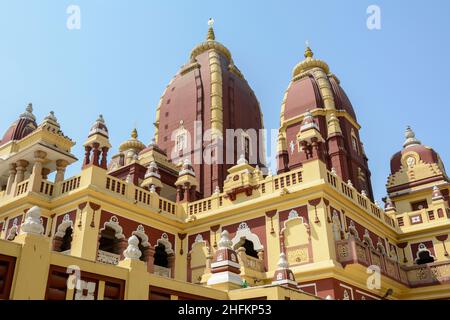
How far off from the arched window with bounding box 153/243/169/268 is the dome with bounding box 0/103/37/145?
860 centimetres

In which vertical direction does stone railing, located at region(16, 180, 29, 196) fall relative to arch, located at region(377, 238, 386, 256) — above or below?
above

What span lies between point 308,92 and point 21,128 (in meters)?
17.7

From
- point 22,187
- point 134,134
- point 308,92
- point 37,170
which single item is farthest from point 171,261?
point 134,134

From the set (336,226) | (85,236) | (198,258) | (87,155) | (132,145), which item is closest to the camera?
(85,236)

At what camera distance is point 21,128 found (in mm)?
23203

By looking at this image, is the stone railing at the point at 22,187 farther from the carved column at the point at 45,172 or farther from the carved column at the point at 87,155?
the carved column at the point at 87,155

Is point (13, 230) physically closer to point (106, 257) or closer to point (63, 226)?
point (63, 226)

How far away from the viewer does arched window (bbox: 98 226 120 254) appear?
1830 centimetres

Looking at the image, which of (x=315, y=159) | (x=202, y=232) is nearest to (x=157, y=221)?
(x=202, y=232)

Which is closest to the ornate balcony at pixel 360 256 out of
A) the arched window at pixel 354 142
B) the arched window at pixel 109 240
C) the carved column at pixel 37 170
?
the arched window at pixel 109 240

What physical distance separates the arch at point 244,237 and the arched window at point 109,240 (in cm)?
459

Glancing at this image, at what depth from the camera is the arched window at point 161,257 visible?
68.4 feet

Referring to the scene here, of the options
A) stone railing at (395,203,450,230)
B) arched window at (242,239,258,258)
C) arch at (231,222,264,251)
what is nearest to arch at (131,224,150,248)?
arch at (231,222,264,251)

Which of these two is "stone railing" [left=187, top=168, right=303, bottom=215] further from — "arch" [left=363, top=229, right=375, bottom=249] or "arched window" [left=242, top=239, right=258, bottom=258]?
"arch" [left=363, top=229, right=375, bottom=249]
